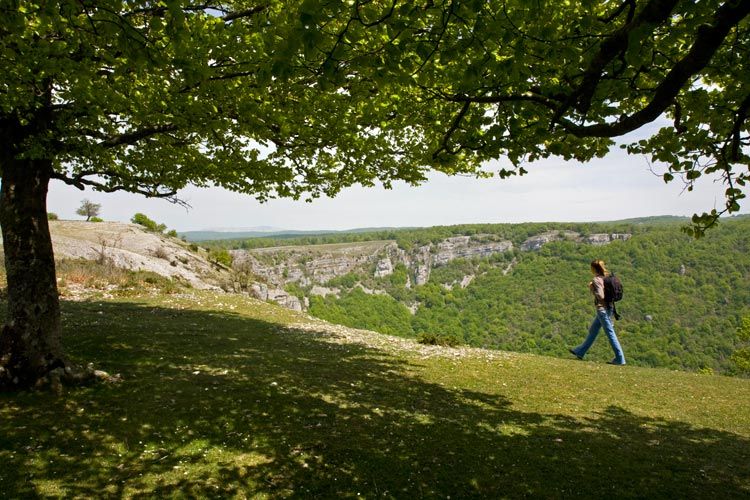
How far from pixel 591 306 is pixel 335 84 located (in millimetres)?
108705

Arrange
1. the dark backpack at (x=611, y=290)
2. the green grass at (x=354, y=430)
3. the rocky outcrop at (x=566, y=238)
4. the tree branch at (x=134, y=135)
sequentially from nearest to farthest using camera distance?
the green grass at (x=354, y=430), the tree branch at (x=134, y=135), the dark backpack at (x=611, y=290), the rocky outcrop at (x=566, y=238)

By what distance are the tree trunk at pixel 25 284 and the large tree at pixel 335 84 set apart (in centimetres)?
3

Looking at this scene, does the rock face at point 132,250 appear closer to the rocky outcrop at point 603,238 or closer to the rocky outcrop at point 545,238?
the rocky outcrop at point 603,238

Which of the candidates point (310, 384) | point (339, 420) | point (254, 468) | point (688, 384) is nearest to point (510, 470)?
point (339, 420)

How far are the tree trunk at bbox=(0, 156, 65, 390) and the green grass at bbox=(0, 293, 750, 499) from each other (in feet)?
2.97

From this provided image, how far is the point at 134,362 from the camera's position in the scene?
991 cm

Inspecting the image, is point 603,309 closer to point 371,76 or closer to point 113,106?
point 371,76

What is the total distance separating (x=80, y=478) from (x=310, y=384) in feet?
15.6

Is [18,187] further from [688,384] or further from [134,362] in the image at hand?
[688,384]

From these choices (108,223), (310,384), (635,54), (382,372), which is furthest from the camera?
(108,223)

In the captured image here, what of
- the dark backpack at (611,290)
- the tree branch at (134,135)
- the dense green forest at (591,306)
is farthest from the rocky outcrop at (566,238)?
the tree branch at (134,135)

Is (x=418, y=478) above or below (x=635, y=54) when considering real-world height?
below

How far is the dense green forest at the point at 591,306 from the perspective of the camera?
3076 inches

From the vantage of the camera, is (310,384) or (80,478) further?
(310,384)
